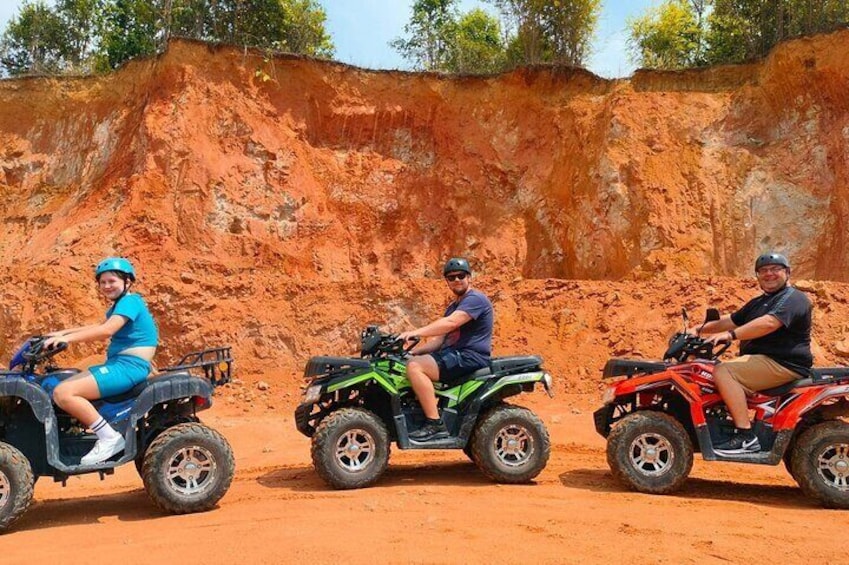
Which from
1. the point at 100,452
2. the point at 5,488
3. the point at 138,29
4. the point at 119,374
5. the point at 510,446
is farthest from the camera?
the point at 138,29

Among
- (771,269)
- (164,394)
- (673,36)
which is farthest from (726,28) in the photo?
(164,394)

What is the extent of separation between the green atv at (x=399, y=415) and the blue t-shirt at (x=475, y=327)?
0.28m

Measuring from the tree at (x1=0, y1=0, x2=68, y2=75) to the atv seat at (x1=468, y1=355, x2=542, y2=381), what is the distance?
2460cm

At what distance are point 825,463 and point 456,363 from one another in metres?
3.46

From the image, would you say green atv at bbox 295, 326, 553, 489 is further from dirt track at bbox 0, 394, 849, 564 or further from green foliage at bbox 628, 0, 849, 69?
green foliage at bbox 628, 0, 849, 69

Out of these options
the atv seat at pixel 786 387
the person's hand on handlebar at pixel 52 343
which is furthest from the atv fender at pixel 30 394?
the atv seat at pixel 786 387

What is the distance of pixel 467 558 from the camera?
4.73 m

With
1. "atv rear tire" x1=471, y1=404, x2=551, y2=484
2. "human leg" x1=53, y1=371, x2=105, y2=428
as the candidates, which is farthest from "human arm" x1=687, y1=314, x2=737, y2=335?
"human leg" x1=53, y1=371, x2=105, y2=428

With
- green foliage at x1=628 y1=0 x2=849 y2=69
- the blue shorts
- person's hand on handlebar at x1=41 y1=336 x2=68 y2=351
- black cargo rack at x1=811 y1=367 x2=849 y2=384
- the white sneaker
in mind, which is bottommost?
the white sneaker

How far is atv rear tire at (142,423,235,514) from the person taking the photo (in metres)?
6.22

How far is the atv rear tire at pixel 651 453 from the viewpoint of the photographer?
6879mm

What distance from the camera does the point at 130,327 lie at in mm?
6336

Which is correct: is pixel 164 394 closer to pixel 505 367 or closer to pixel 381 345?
pixel 381 345

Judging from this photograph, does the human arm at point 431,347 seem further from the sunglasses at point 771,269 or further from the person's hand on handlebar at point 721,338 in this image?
the sunglasses at point 771,269
